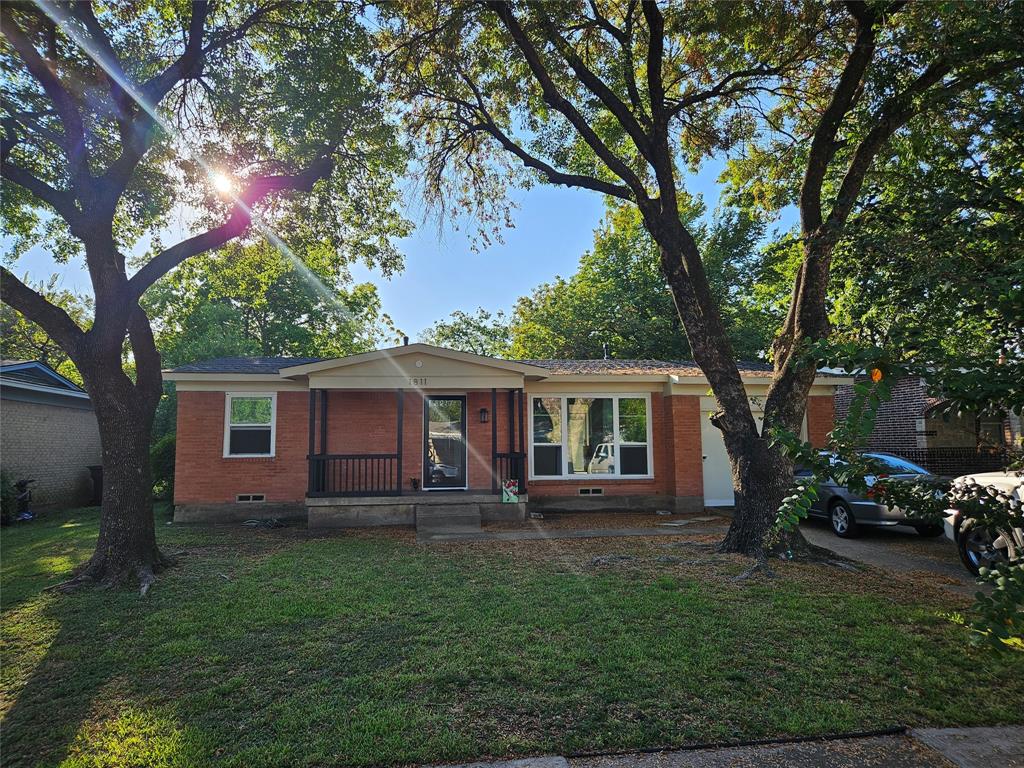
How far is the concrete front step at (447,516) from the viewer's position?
10.1 metres

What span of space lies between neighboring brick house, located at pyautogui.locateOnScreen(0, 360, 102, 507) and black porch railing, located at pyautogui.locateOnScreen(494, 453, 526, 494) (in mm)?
11499

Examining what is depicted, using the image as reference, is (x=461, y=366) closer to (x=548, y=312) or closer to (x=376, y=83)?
(x=376, y=83)

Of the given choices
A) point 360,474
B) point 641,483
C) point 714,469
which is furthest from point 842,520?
point 360,474

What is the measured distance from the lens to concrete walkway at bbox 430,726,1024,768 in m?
2.74

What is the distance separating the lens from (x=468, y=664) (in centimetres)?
391

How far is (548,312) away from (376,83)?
694 inches

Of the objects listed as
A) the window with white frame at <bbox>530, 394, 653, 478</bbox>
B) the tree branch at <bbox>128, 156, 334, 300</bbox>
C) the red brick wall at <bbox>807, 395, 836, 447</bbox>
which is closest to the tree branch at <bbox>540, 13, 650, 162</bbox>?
the tree branch at <bbox>128, 156, 334, 300</bbox>

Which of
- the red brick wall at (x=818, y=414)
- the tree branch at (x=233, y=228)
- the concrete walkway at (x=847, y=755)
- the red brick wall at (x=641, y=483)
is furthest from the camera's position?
the red brick wall at (x=818, y=414)

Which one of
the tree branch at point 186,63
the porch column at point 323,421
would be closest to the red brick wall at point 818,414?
the porch column at point 323,421

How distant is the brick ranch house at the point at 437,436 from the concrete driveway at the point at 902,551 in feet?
10.4

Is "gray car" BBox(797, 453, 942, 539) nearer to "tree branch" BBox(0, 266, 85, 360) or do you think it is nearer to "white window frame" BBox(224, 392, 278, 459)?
"white window frame" BBox(224, 392, 278, 459)

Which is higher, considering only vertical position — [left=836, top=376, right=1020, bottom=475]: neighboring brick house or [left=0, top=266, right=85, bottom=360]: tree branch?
[left=0, top=266, right=85, bottom=360]: tree branch

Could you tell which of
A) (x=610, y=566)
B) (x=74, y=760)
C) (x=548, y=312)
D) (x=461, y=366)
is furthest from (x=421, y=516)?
(x=548, y=312)

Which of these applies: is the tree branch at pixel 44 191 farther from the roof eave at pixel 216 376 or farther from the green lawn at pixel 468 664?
the roof eave at pixel 216 376
